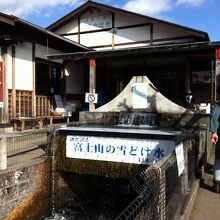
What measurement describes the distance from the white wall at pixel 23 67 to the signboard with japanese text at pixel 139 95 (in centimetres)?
493

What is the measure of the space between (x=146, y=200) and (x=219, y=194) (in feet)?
9.72

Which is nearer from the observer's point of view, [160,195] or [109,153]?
[160,195]

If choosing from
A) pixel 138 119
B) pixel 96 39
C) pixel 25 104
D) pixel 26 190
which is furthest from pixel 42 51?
pixel 26 190

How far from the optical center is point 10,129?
463 inches

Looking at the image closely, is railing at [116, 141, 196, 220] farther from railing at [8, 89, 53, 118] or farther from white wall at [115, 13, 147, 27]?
white wall at [115, 13, 147, 27]

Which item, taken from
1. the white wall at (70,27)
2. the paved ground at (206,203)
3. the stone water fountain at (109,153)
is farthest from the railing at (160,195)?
the white wall at (70,27)

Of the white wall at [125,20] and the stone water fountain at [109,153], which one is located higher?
the white wall at [125,20]

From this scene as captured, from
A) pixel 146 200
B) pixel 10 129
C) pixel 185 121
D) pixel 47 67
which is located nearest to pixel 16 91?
pixel 10 129

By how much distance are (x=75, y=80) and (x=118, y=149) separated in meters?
11.5

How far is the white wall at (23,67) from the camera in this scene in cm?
1231

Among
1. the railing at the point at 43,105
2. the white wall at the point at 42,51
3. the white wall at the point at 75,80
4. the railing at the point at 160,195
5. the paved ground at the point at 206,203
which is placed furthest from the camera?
the white wall at the point at 75,80

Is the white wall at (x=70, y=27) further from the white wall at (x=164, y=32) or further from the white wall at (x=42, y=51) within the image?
the white wall at (x=164, y=32)

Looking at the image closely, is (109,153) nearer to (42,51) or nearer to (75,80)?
(42,51)

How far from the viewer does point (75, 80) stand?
17641 millimetres
